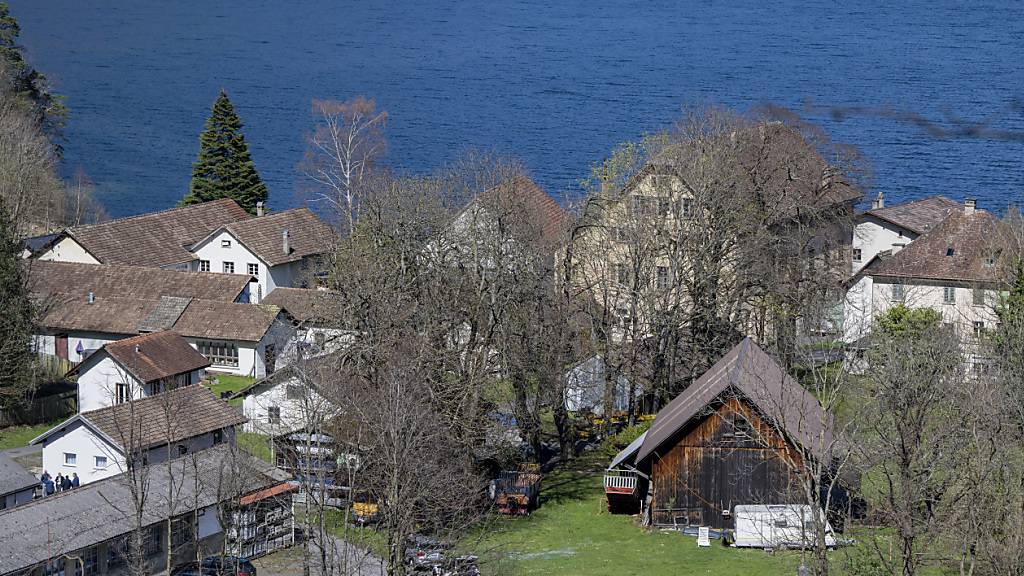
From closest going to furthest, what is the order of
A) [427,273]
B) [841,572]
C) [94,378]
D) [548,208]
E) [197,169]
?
[841,572], [427,273], [94,378], [548,208], [197,169]

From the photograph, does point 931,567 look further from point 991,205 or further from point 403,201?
point 991,205

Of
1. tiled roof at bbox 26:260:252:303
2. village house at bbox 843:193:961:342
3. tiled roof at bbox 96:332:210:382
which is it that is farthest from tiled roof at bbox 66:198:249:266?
village house at bbox 843:193:961:342

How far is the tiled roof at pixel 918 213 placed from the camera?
67.9m

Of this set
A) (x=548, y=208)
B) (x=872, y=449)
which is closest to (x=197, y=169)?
(x=548, y=208)

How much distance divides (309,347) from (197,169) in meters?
37.0

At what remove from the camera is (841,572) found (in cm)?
3159

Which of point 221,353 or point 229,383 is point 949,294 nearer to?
point 229,383

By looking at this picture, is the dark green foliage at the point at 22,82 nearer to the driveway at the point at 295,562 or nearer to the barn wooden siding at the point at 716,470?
the driveway at the point at 295,562

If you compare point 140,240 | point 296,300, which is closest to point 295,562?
point 296,300

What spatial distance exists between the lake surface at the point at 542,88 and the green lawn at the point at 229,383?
138 feet

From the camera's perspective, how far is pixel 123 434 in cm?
3925

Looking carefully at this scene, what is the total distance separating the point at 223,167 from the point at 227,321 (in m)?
25.9

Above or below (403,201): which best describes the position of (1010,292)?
below

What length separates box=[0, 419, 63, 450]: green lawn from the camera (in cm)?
4612
